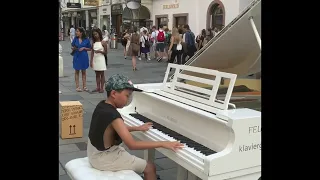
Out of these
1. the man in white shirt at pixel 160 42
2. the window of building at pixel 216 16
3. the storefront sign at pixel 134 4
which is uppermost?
the storefront sign at pixel 134 4

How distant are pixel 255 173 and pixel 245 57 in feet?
5.39

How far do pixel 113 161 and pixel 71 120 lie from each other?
2.86 m

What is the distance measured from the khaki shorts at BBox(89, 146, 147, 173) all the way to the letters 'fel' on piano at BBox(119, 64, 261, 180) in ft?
0.90

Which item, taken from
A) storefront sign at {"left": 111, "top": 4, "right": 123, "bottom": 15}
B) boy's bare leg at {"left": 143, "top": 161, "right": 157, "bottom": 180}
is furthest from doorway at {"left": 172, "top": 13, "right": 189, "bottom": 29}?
boy's bare leg at {"left": 143, "top": 161, "right": 157, "bottom": 180}

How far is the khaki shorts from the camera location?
2992 mm

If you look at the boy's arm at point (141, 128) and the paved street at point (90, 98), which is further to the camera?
the paved street at point (90, 98)

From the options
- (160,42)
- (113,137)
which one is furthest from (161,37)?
(113,137)

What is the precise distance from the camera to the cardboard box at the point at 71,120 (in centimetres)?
563

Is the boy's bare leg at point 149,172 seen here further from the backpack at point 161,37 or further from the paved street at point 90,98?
the backpack at point 161,37

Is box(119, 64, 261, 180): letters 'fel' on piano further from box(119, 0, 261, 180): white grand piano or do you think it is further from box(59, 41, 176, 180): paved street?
box(59, 41, 176, 180): paved street

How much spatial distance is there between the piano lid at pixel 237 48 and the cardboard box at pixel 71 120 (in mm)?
2416

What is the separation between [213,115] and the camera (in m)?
2.91

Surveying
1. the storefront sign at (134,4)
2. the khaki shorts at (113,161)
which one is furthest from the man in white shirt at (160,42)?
the khaki shorts at (113,161)
